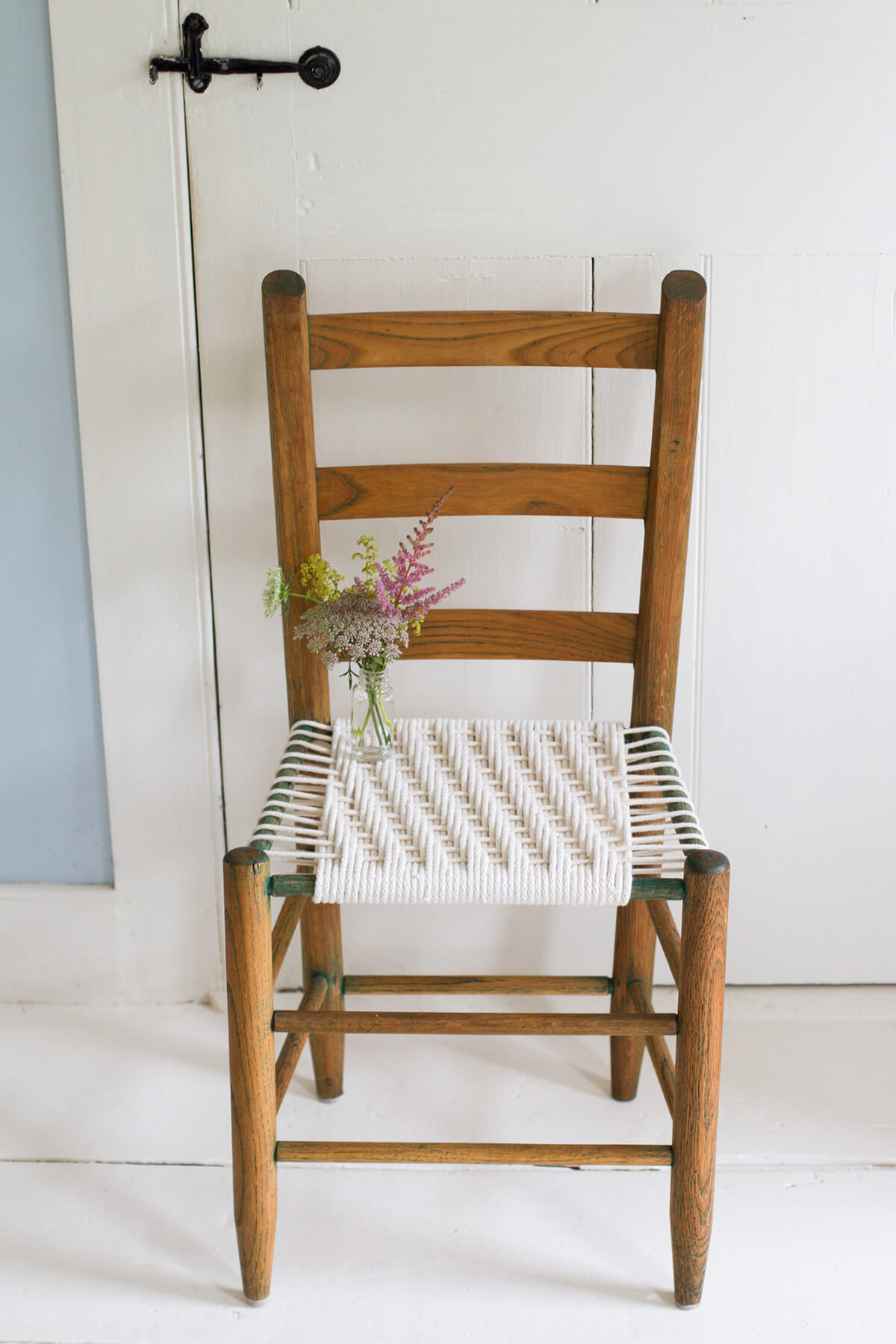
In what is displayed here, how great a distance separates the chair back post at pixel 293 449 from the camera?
1217 millimetres

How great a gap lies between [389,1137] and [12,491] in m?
0.97

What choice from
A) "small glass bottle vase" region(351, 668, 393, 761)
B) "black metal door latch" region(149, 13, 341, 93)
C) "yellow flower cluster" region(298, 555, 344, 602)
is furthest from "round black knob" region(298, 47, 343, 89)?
"small glass bottle vase" region(351, 668, 393, 761)

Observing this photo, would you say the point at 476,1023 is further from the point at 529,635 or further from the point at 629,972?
the point at 529,635

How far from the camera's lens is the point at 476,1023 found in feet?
3.55

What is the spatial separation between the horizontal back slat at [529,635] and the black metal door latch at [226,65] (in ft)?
2.14

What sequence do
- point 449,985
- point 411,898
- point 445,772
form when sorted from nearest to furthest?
point 411,898
point 445,772
point 449,985

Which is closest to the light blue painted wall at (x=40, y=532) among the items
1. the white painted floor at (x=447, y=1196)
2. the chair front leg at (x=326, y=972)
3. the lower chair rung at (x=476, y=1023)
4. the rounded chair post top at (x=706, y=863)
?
the white painted floor at (x=447, y=1196)

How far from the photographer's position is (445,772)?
1.19 m

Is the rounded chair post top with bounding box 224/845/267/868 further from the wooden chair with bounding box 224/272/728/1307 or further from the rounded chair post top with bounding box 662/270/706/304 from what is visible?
the rounded chair post top with bounding box 662/270/706/304

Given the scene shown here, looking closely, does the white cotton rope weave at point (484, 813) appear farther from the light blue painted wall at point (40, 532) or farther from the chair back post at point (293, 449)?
the light blue painted wall at point (40, 532)

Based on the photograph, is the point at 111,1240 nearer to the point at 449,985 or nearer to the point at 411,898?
the point at 449,985

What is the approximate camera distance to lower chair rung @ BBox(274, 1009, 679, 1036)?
3.50 ft

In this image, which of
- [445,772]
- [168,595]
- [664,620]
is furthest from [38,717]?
[664,620]

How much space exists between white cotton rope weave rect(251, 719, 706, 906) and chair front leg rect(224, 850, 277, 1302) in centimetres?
5
